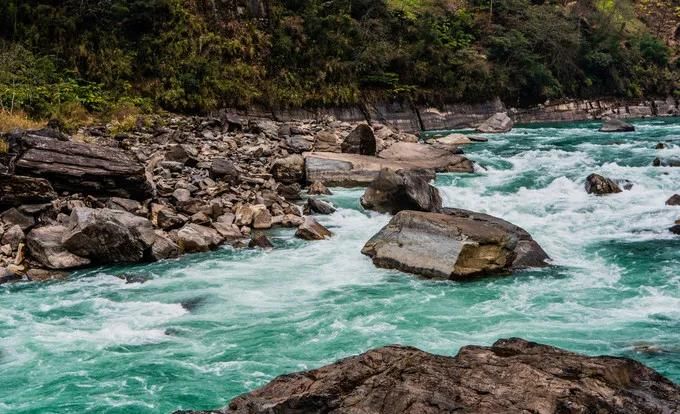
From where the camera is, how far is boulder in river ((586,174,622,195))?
17.4 meters

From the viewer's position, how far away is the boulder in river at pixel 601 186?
57.1 feet

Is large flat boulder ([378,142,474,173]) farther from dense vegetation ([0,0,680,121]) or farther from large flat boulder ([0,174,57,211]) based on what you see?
large flat boulder ([0,174,57,211])

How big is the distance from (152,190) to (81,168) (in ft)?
5.30

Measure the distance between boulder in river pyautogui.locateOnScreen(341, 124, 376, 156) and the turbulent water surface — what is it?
657cm

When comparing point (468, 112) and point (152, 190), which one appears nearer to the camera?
point (152, 190)

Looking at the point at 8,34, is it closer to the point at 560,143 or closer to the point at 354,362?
the point at 560,143

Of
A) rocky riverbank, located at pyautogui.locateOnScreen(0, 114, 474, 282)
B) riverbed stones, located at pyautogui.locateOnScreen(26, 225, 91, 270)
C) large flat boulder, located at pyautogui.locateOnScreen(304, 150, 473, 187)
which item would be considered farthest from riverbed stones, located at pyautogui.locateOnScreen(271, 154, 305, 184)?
riverbed stones, located at pyautogui.locateOnScreen(26, 225, 91, 270)

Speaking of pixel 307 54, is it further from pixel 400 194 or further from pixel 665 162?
pixel 400 194

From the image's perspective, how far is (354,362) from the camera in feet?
16.5

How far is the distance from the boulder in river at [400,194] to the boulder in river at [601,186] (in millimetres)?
5229

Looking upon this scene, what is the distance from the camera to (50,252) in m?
11.1

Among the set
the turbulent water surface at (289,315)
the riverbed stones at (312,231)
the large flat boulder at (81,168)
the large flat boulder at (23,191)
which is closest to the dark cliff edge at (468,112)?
the large flat boulder at (81,168)

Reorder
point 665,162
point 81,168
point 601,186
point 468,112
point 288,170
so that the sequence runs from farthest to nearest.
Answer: point 468,112 → point 665,162 → point 288,170 → point 601,186 → point 81,168

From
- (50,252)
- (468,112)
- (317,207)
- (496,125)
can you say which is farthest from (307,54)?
(50,252)
